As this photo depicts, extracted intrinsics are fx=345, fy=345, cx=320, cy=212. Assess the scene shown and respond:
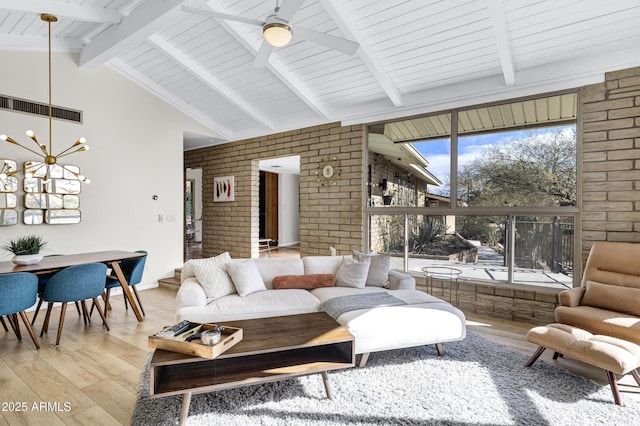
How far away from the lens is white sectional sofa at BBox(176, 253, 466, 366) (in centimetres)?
264

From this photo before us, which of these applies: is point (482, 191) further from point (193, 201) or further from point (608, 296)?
point (193, 201)

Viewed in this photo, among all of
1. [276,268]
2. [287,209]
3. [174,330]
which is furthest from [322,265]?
[287,209]

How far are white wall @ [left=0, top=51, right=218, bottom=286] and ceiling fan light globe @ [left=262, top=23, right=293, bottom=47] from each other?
371 cm

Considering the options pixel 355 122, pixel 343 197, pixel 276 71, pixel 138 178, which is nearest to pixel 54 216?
pixel 138 178

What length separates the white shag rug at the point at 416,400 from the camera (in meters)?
2.04

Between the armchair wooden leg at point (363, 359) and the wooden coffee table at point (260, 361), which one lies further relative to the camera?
the armchair wooden leg at point (363, 359)

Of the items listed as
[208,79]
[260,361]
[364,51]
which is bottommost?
[260,361]

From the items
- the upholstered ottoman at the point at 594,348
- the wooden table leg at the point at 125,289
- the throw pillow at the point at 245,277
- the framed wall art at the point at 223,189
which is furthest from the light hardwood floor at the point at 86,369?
the framed wall art at the point at 223,189

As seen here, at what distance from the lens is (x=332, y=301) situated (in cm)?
304

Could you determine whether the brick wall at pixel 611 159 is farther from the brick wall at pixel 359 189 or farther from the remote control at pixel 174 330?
the remote control at pixel 174 330

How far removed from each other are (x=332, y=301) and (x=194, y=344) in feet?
4.52

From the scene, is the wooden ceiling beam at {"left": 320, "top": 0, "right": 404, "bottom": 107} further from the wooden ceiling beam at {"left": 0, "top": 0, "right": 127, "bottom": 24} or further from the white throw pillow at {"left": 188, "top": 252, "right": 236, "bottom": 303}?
the white throw pillow at {"left": 188, "top": 252, "right": 236, "bottom": 303}

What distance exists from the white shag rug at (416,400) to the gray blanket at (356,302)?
17.7 inches

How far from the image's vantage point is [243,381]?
199 cm
